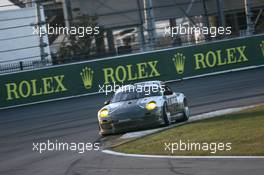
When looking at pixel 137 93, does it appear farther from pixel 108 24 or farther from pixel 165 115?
pixel 108 24

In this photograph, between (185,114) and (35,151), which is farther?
(185,114)

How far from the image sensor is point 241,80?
2952cm

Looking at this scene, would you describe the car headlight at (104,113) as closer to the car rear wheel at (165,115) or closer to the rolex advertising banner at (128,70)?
the car rear wheel at (165,115)

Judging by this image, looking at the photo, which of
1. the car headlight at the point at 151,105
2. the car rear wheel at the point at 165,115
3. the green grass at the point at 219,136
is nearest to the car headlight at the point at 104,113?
the car headlight at the point at 151,105

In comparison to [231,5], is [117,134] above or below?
below

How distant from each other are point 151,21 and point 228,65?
14.4ft

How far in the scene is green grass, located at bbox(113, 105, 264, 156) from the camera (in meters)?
11.5

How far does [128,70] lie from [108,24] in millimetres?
9640

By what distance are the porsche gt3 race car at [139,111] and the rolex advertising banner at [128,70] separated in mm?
13603

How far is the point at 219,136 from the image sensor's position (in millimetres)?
13102

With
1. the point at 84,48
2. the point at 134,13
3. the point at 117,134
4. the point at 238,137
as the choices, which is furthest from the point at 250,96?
the point at 134,13

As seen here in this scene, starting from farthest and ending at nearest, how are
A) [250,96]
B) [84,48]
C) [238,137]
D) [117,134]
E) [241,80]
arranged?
1. [84,48]
2. [241,80]
3. [250,96]
4. [117,134]
5. [238,137]

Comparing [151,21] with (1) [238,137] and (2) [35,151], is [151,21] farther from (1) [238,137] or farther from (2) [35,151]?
(1) [238,137]

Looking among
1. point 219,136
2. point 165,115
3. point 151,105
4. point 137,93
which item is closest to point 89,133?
point 137,93
